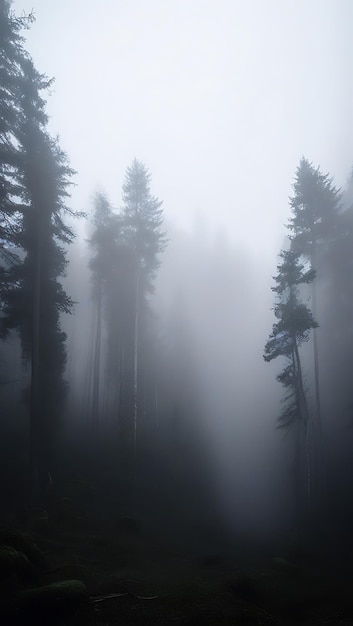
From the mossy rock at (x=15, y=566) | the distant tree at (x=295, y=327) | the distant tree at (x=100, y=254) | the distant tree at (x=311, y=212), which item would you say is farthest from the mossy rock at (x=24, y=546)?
the distant tree at (x=311, y=212)

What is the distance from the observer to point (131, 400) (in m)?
21.1

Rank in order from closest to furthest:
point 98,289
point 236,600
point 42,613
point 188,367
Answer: point 42,613, point 236,600, point 98,289, point 188,367

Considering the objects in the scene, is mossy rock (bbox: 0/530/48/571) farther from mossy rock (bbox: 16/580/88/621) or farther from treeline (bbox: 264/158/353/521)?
treeline (bbox: 264/158/353/521)

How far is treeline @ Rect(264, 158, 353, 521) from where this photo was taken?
18297 mm

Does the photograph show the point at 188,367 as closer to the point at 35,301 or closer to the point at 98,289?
the point at 98,289

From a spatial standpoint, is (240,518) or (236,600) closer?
(236,600)

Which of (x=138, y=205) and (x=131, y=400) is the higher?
(x=138, y=205)

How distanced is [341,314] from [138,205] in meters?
17.5

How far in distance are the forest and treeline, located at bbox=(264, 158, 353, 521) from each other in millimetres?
111

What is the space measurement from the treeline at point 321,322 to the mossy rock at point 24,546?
13.7 m

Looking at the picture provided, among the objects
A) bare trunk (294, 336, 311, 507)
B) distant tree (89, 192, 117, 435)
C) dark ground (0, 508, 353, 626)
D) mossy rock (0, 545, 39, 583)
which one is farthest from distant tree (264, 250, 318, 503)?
mossy rock (0, 545, 39, 583)

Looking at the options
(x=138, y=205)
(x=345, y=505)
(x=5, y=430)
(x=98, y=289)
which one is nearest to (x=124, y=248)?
(x=138, y=205)

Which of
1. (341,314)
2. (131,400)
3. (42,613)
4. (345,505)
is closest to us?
(42,613)

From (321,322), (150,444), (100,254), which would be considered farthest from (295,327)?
(100,254)
